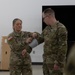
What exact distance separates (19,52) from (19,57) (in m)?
0.09

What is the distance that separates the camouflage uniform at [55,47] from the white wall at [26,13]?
389 centimetres

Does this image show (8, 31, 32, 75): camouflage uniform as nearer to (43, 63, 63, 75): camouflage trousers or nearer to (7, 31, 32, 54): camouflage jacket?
(7, 31, 32, 54): camouflage jacket

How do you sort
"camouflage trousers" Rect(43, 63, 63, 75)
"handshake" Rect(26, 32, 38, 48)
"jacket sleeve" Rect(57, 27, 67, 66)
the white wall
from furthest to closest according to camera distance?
the white wall < "handshake" Rect(26, 32, 38, 48) < "camouflage trousers" Rect(43, 63, 63, 75) < "jacket sleeve" Rect(57, 27, 67, 66)

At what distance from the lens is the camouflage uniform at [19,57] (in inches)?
142

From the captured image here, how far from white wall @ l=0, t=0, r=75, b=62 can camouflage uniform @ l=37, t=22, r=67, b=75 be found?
3892mm

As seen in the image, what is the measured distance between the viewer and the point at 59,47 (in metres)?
3.14

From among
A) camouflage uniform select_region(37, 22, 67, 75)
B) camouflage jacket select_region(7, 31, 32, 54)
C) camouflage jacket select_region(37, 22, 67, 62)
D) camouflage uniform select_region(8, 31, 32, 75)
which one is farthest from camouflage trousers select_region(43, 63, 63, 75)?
camouflage jacket select_region(7, 31, 32, 54)

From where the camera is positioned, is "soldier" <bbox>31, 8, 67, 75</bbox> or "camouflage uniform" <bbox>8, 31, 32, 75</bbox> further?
"camouflage uniform" <bbox>8, 31, 32, 75</bbox>

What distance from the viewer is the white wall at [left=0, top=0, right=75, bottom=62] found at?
7.20 m

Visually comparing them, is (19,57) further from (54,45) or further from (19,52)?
(54,45)

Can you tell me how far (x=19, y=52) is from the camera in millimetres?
3627

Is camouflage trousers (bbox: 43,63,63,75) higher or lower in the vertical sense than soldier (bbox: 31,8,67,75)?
lower

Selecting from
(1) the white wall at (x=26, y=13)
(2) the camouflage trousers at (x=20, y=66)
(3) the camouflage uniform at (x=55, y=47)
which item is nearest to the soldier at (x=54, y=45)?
(3) the camouflage uniform at (x=55, y=47)

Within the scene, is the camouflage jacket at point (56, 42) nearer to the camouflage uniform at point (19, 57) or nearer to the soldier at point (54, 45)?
the soldier at point (54, 45)
